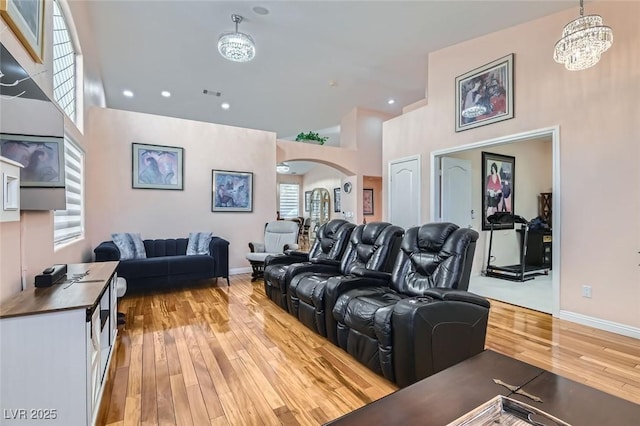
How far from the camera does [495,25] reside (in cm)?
392

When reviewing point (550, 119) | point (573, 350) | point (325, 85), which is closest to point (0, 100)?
point (573, 350)

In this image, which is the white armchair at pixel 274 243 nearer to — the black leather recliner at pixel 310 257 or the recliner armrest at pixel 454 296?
the black leather recliner at pixel 310 257

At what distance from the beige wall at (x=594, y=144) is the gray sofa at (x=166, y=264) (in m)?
4.48

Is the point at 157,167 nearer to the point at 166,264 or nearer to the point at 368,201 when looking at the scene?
the point at 166,264

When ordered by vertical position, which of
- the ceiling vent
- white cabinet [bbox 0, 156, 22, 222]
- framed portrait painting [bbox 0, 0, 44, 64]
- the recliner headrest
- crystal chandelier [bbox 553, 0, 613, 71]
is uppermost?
the ceiling vent

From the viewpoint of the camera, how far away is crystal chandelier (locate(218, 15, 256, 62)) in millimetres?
3705

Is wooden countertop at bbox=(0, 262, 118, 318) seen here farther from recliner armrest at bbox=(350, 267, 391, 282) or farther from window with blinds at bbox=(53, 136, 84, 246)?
recliner armrest at bbox=(350, 267, 391, 282)

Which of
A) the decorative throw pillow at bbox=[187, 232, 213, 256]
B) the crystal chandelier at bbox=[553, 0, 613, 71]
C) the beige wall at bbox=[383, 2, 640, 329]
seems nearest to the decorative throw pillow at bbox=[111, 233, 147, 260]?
the decorative throw pillow at bbox=[187, 232, 213, 256]

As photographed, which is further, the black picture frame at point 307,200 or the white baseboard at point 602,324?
the black picture frame at point 307,200

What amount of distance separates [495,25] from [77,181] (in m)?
5.82

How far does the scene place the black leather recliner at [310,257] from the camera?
3.60 metres

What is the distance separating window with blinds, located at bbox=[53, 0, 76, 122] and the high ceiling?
67 centimetres

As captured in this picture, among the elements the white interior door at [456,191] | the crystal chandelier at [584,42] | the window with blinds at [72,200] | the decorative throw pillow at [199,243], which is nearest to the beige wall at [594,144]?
the crystal chandelier at [584,42]

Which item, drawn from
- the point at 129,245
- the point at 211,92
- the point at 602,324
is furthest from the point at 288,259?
the point at 211,92
